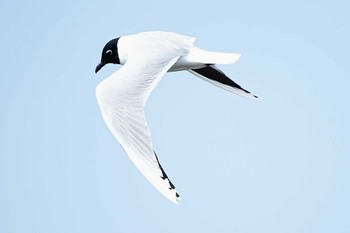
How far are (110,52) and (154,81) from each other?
2.98ft

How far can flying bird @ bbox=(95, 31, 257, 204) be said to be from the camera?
3.85 meters

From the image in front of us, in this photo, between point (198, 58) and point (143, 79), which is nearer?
point (143, 79)

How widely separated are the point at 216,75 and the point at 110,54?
59 cm

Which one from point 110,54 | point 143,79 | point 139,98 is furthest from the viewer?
point 110,54

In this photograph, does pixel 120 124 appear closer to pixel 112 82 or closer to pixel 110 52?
pixel 112 82

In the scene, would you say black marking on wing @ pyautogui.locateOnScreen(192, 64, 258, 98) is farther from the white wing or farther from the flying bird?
the white wing

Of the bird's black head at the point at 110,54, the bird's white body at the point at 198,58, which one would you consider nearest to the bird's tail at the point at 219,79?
the bird's white body at the point at 198,58

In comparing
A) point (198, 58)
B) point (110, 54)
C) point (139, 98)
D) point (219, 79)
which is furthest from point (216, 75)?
point (139, 98)

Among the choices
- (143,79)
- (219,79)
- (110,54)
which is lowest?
(219,79)

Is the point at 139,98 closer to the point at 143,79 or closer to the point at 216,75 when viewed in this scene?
the point at 143,79

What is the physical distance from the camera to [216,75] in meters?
5.09

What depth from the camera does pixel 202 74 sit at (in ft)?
16.8

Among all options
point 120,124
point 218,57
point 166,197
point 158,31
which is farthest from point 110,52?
point 166,197

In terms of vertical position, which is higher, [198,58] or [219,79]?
[198,58]
